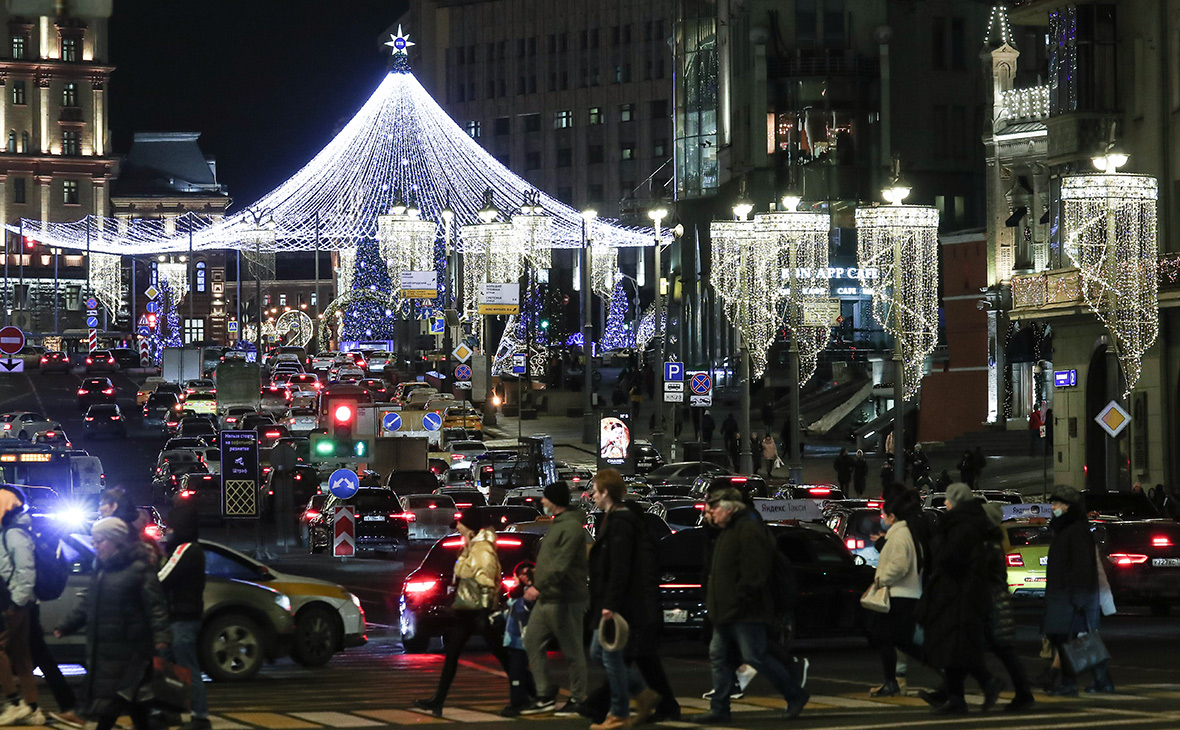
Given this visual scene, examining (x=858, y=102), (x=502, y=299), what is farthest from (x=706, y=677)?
(x=858, y=102)

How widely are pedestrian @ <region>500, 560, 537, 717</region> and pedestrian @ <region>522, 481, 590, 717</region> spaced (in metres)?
0.19

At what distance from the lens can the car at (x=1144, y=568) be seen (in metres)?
24.9

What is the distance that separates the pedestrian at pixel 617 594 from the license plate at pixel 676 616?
650cm

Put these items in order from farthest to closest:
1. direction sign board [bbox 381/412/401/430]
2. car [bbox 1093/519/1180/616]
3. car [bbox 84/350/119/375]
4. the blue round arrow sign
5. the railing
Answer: car [bbox 84/350/119/375] < the railing < the blue round arrow sign < direction sign board [bbox 381/412/401/430] < car [bbox 1093/519/1180/616]

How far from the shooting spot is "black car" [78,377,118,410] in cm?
8013

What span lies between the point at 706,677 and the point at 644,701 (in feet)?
14.4

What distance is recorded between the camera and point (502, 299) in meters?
57.0

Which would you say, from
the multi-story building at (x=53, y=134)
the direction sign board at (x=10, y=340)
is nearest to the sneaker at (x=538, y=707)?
the direction sign board at (x=10, y=340)

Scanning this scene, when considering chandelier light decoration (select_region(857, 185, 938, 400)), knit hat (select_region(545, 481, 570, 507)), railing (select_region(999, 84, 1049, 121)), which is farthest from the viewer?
railing (select_region(999, 84, 1049, 121))

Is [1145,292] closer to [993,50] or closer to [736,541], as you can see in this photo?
[993,50]

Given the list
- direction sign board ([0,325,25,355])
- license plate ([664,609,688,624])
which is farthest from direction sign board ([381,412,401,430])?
license plate ([664,609,688,624])

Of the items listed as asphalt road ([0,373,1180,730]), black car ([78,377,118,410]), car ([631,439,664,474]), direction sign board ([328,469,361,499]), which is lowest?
asphalt road ([0,373,1180,730])

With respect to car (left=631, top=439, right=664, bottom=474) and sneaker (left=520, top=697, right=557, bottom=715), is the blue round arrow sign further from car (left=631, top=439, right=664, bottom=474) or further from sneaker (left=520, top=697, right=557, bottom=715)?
sneaker (left=520, top=697, right=557, bottom=715)

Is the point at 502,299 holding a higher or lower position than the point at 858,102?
lower
